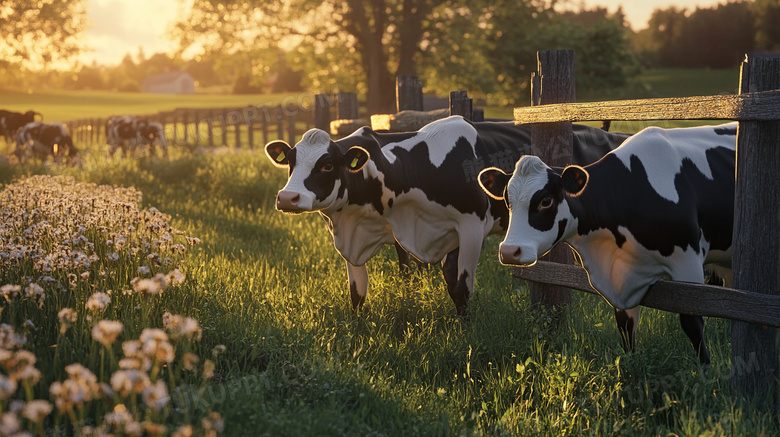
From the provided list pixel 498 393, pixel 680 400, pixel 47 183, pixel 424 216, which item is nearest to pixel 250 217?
pixel 47 183

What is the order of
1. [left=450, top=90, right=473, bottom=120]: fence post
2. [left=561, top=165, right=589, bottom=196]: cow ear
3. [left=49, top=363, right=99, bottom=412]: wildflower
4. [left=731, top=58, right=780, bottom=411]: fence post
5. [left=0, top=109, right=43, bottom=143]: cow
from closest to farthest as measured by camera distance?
[left=49, top=363, right=99, bottom=412]: wildflower → [left=731, top=58, right=780, bottom=411]: fence post → [left=561, top=165, right=589, bottom=196]: cow ear → [left=450, top=90, right=473, bottom=120]: fence post → [left=0, top=109, right=43, bottom=143]: cow

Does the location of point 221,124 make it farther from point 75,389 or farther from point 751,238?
point 75,389

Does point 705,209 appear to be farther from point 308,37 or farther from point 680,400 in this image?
point 308,37

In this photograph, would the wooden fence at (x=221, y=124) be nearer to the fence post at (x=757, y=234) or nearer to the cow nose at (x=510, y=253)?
the cow nose at (x=510, y=253)

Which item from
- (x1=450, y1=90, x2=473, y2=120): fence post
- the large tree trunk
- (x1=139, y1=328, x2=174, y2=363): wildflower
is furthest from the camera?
the large tree trunk

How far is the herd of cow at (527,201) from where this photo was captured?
4012 mm

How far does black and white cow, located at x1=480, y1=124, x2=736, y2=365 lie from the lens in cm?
393

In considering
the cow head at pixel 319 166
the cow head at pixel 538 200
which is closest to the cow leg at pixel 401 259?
the cow head at pixel 319 166

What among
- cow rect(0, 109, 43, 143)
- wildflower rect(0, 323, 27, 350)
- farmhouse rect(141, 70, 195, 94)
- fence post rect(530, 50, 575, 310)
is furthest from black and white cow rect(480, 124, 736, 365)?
farmhouse rect(141, 70, 195, 94)

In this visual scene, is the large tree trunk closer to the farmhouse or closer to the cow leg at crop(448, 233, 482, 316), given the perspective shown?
the cow leg at crop(448, 233, 482, 316)

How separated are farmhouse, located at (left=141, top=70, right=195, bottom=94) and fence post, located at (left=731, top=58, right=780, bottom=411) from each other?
13226cm

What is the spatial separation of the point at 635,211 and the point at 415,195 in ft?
6.35

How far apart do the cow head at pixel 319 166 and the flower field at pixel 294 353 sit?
0.91m

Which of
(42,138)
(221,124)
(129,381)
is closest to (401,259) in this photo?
(129,381)
